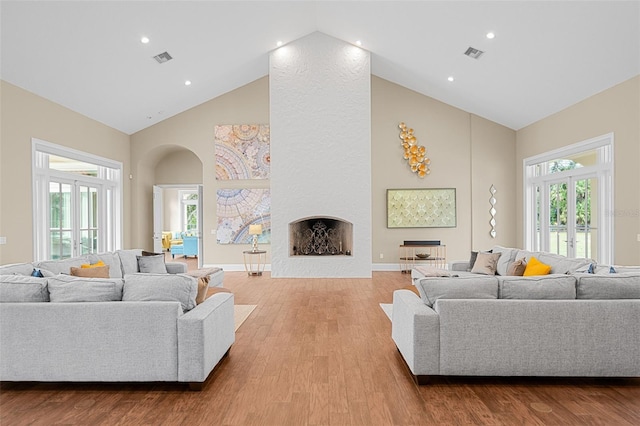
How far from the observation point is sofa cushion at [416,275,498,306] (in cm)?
319

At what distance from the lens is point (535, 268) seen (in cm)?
490

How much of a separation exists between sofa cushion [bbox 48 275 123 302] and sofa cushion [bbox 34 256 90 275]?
1380 millimetres

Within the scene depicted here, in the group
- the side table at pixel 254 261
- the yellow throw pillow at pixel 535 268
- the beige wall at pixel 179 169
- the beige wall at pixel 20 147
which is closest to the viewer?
the yellow throw pillow at pixel 535 268

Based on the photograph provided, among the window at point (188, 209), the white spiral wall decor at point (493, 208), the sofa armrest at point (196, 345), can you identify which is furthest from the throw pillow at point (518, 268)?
the window at point (188, 209)

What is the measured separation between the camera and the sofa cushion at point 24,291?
3.11 metres

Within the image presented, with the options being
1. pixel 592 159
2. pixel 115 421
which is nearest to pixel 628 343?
pixel 115 421

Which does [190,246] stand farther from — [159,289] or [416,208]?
[159,289]

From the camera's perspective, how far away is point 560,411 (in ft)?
8.86

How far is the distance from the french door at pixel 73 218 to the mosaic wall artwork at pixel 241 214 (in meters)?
2.59

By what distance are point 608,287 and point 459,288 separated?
3.70ft

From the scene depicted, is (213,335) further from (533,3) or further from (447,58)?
(447,58)

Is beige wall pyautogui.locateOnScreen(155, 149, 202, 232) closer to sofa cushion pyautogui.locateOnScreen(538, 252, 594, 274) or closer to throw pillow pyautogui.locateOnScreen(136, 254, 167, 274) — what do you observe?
throw pillow pyautogui.locateOnScreen(136, 254, 167, 274)

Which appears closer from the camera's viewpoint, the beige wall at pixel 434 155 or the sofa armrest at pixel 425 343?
the sofa armrest at pixel 425 343

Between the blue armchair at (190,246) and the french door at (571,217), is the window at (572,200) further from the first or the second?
the blue armchair at (190,246)
